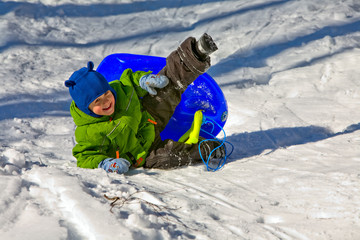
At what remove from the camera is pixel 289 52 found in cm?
479

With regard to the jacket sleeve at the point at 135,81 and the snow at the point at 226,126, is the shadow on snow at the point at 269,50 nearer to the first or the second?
the snow at the point at 226,126

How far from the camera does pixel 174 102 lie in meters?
Answer: 2.86

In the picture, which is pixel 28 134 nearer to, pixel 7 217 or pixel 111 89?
pixel 111 89

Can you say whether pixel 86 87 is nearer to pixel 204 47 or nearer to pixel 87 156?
pixel 87 156

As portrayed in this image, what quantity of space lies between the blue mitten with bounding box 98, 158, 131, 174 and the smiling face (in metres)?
0.29

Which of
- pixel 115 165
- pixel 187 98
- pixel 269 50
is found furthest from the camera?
pixel 269 50

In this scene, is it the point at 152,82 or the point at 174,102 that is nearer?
the point at 152,82

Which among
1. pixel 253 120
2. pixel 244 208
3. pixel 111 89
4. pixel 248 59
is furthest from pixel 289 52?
pixel 244 208

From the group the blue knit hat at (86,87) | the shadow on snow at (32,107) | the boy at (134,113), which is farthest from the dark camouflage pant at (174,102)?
the shadow on snow at (32,107)

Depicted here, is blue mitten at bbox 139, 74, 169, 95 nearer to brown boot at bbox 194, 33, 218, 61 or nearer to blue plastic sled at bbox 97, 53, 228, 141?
brown boot at bbox 194, 33, 218, 61

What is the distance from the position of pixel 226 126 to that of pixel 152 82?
1.12 meters

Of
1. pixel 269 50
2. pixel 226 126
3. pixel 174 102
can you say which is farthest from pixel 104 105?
pixel 269 50

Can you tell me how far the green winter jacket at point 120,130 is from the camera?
2.51 metres

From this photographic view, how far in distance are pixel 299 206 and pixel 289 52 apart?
10.4ft
